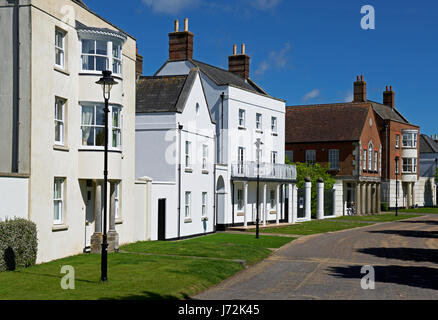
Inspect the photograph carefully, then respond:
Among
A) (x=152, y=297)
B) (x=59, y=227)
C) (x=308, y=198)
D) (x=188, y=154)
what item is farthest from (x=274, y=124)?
(x=152, y=297)

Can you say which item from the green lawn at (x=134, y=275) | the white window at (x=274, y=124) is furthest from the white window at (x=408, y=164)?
the green lawn at (x=134, y=275)

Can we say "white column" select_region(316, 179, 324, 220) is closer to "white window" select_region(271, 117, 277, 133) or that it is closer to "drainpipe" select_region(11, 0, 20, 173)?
"white window" select_region(271, 117, 277, 133)

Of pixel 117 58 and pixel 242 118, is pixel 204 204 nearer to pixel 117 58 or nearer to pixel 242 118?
pixel 242 118

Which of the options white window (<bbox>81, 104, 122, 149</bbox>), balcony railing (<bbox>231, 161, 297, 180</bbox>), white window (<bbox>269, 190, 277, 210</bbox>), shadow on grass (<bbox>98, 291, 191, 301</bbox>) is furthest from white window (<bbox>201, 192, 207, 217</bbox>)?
shadow on grass (<bbox>98, 291, 191, 301</bbox>)

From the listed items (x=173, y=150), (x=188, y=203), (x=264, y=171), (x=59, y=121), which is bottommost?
(x=188, y=203)

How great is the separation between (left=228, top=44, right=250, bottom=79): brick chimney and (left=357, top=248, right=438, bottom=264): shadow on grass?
2400 centimetres

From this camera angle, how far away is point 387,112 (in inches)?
2798

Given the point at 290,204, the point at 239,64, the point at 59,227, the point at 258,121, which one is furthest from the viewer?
the point at 239,64

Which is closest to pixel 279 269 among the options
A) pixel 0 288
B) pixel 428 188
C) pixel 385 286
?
pixel 385 286

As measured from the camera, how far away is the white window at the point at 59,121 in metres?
21.0

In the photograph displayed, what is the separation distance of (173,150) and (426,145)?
6704cm

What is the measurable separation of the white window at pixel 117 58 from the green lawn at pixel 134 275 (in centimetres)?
740

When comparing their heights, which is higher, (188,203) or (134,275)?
(188,203)
